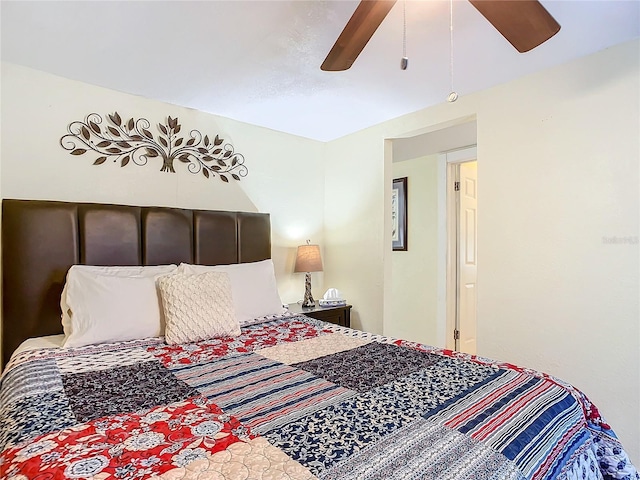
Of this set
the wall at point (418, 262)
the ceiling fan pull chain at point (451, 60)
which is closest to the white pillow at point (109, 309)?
the ceiling fan pull chain at point (451, 60)

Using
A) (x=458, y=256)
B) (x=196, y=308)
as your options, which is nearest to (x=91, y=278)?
(x=196, y=308)

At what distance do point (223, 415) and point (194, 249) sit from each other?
5.78 feet

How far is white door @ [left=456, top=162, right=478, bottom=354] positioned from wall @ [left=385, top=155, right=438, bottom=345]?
245mm

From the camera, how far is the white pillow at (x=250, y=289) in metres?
2.26

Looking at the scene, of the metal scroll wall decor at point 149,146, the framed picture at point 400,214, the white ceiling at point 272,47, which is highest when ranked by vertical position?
the white ceiling at point 272,47

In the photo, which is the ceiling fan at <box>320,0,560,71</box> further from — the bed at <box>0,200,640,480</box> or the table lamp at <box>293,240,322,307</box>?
the table lamp at <box>293,240,322,307</box>

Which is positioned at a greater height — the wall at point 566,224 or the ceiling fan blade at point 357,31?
the ceiling fan blade at point 357,31

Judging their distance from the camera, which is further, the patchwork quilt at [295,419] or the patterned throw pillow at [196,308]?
the patterned throw pillow at [196,308]

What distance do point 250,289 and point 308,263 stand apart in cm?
89

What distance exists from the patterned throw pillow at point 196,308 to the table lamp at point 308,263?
112 cm

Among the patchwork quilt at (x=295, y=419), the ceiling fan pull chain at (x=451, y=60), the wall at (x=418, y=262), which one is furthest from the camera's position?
the wall at (x=418, y=262)

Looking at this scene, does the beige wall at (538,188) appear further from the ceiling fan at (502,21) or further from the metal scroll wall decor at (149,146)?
the ceiling fan at (502,21)

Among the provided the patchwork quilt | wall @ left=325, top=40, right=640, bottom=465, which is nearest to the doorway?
wall @ left=325, top=40, right=640, bottom=465

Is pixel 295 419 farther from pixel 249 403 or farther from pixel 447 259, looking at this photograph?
pixel 447 259
